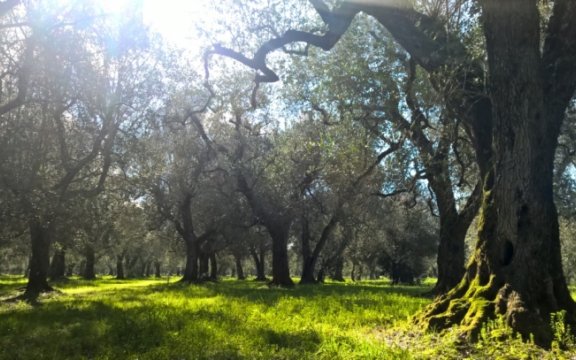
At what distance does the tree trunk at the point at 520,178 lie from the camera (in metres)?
9.12

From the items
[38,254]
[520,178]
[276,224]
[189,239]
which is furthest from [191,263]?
[520,178]

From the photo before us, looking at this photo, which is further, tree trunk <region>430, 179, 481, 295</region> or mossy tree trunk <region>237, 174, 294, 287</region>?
mossy tree trunk <region>237, 174, 294, 287</region>

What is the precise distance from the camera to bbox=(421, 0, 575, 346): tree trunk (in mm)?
9117

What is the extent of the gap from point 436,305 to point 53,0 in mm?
15654


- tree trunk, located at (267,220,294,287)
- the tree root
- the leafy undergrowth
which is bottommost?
the leafy undergrowth

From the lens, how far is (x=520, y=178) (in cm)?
918

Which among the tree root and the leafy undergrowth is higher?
the tree root

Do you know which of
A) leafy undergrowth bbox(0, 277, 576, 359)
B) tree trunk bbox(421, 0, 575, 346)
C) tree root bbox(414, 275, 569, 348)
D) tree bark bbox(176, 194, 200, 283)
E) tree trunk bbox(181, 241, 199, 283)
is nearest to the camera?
leafy undergrowth bbox(0, 277, 576, 359)

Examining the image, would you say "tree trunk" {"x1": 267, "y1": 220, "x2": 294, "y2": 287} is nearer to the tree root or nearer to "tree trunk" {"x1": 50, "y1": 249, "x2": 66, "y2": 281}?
the tree root

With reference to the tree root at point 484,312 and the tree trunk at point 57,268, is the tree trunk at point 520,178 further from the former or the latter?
the tree trunk at point 57,268

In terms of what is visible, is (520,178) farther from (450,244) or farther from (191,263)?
(191,263)

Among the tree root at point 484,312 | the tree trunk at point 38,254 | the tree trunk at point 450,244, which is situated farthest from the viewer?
the tree trunk at point 38,254

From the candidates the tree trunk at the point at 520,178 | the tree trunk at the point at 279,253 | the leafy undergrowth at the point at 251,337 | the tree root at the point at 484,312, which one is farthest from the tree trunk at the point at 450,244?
the tree trunk at the point at 279,253

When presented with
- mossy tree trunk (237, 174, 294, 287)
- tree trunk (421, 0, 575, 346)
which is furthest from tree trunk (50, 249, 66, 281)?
tree trunk (421, 0, 575, 346)
